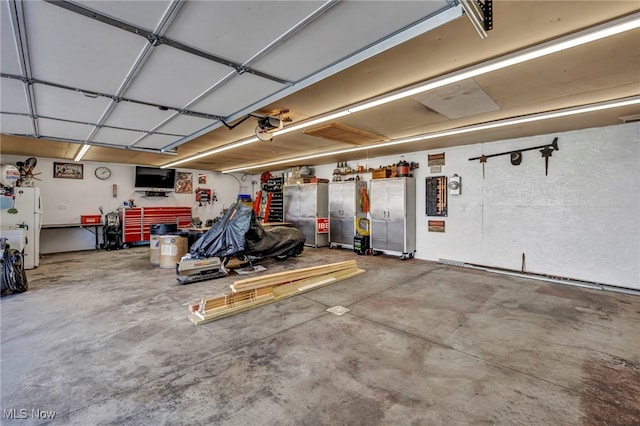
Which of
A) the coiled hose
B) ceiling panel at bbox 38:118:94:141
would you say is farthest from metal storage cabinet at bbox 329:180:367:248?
the coiled hose

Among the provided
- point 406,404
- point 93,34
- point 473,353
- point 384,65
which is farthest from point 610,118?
point 93,34

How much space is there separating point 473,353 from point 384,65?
114 inches

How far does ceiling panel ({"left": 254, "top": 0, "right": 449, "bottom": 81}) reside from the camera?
1.69 m

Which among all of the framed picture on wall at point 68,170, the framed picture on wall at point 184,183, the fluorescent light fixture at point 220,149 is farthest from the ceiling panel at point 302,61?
the framed picture on wall at point 184,183

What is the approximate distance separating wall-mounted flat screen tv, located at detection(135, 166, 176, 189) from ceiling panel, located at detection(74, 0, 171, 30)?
892 centimetres

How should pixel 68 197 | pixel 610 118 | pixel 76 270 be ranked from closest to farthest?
pixel 610 118, pixel 76 270, pixel 68 197

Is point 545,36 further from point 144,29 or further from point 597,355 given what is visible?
point 144,29

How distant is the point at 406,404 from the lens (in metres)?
1.89

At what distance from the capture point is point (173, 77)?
2.64 meters

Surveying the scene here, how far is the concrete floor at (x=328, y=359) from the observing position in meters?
1.83

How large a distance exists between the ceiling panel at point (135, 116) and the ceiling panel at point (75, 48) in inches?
27.5

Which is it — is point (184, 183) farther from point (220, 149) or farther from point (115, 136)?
point (115, 136)

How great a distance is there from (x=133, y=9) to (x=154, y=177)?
9138 mm

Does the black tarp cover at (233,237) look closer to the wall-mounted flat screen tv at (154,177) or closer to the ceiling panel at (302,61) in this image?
the ceiling panel at (302,61)
